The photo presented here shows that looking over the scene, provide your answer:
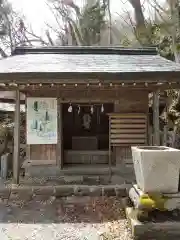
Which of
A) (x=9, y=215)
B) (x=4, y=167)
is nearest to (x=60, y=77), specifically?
(x=9, y=215)

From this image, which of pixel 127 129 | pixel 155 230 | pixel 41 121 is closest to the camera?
pixel 155 230

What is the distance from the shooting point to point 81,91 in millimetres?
8781

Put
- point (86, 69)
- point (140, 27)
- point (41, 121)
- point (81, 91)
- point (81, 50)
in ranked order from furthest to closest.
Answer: point (140, 27), point (81, 50), point (81, 91), point (41, 121), point (86, 69)

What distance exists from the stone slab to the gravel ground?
19 centimetres

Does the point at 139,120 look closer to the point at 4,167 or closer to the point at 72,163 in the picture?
the point at 72,163

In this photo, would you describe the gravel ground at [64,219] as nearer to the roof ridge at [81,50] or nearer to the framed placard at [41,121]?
the framed placard at [41,121]

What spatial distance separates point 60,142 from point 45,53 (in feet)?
10.2

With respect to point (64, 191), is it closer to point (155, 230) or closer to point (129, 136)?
point (129, 136)

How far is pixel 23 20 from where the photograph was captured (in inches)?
998

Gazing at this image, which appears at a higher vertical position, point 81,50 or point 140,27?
point 140,27

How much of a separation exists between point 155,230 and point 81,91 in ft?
15.5

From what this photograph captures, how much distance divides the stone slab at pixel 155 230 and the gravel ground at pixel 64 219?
19cm

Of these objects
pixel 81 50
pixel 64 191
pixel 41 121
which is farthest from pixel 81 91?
pixel 64 191

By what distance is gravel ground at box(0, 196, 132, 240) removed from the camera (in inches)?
200
